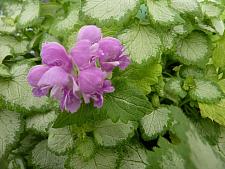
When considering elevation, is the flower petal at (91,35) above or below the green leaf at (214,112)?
above

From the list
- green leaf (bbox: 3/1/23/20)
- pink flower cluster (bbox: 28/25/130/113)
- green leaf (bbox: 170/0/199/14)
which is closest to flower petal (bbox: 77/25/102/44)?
pink flower cluster (bbox: 28/25/130/113)

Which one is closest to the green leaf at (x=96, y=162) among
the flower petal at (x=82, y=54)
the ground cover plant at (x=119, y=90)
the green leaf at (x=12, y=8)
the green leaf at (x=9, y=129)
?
the ground cover plant at (x=119, y=90)

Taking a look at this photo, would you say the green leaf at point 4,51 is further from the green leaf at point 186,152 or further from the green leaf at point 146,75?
the green leaf at point 186,152

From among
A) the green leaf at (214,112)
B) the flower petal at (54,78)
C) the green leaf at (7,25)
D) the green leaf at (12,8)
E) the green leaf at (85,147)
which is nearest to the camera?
the flower petal at (54,78)

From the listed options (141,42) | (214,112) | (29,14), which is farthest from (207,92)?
(29,14)

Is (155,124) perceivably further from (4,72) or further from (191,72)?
(4,72)

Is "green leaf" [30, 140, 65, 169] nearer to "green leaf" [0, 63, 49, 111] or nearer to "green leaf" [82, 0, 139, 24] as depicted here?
"green leaf" [0, 63, 49, 111]

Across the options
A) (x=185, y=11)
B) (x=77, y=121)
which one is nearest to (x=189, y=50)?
(x=185, y=11)

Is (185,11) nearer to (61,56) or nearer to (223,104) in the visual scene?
(223,104)
